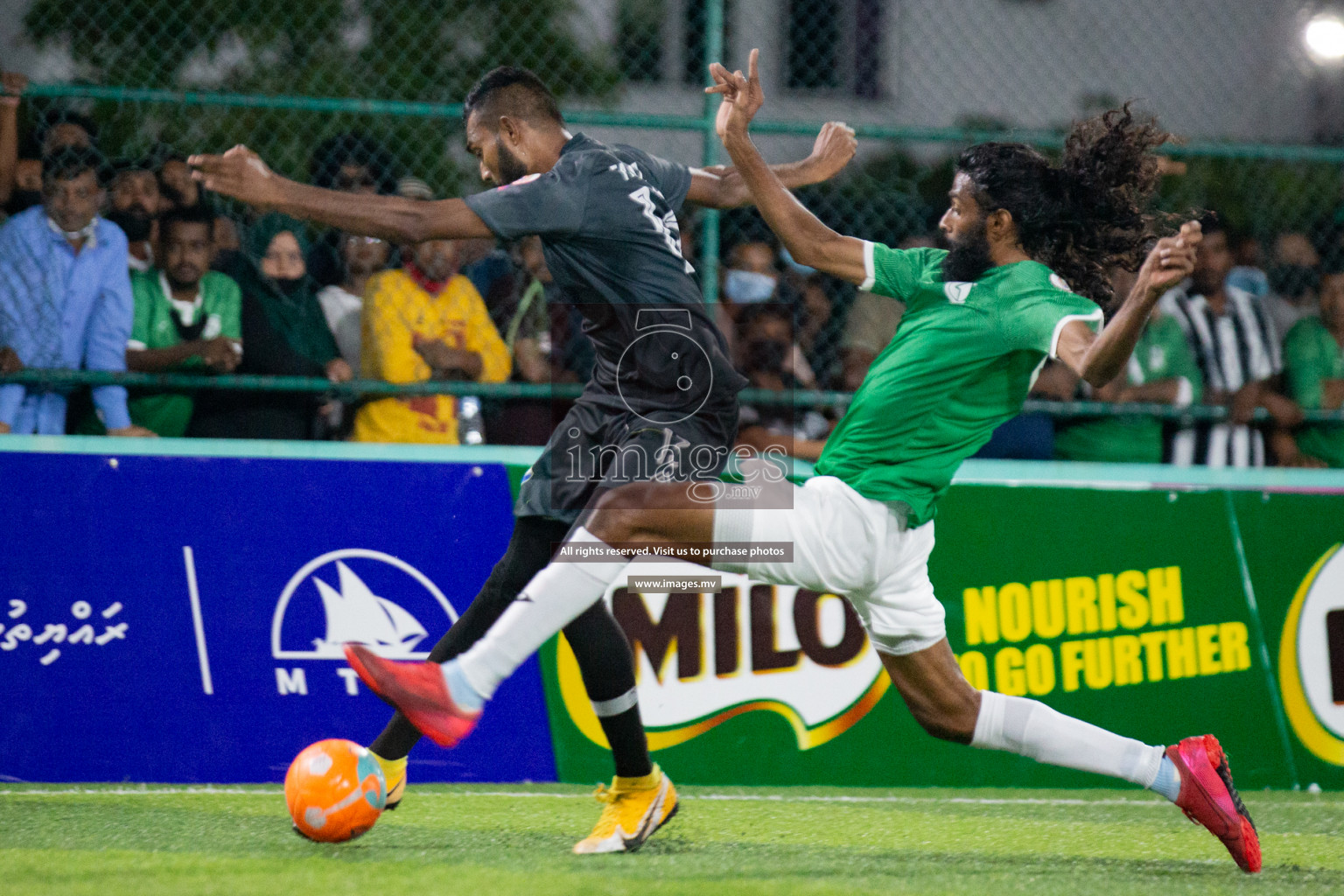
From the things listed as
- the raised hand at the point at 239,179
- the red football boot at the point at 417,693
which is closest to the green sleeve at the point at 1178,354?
the red football boot at the point at 417,693

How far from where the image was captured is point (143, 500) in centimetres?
522

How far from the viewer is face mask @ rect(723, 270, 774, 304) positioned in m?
6.34

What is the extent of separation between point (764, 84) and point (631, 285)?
721 centimetres

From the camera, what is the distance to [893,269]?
12.9ft

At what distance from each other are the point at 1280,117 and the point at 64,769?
51.8ft

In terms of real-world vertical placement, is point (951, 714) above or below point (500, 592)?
below

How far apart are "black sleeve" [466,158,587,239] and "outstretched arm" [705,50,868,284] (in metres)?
0.42

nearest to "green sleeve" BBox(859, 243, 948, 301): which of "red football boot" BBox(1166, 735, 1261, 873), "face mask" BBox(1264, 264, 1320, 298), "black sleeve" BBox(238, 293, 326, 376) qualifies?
"red football boot" BBox(1166, 735, 1261, 873)

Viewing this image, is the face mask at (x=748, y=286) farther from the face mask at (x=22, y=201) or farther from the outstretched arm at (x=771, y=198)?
the face mask at (x=22, y=201)

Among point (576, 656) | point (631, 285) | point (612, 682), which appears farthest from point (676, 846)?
point (631, 285)

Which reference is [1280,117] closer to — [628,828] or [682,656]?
[682,656]

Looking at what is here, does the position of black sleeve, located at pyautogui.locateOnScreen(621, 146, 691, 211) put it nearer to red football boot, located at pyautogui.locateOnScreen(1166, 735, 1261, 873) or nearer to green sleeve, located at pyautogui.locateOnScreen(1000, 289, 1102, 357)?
green sleeve, located at pyautogui.locateOnScreen(1000, 289, 1102, 357)

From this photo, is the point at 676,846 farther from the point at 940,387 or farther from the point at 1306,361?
the point at 1306,361

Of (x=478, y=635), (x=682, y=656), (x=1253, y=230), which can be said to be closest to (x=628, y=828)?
(x=478, y=635)
